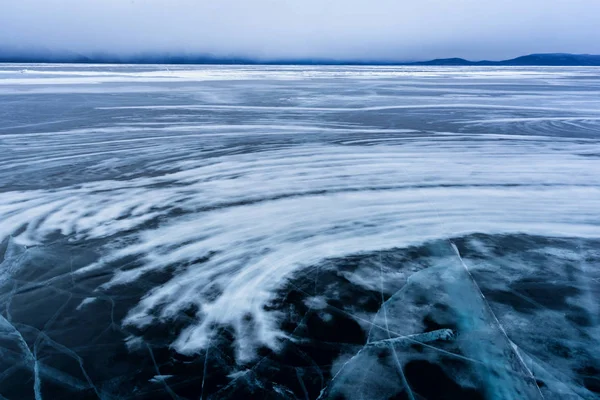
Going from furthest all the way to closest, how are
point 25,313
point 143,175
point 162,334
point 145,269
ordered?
point 143,175, point 145,269, point 25,313, point 162,334

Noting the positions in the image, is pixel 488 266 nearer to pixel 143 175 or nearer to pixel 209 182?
pixel 209 182

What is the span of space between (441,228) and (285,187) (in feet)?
4.53

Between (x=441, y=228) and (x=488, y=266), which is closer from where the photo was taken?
(x=488, y=266)

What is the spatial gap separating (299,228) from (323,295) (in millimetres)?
784

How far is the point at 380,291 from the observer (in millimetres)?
2023

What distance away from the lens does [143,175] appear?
3.85 meters

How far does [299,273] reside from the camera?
7.20 ft

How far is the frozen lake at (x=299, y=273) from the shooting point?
1.52m

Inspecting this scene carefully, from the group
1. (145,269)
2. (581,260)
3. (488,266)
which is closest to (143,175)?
(145,269)

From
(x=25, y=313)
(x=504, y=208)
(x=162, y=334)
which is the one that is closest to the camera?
(x=162, y=334)

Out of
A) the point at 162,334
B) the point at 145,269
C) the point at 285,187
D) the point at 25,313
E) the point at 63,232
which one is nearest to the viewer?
the point at 162,334

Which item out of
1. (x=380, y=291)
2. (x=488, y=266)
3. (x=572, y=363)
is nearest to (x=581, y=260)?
(x=488, y=266)

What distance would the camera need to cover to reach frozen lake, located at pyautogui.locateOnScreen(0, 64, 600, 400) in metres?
1.52

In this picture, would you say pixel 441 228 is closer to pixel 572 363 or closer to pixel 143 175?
pixel 572 363
